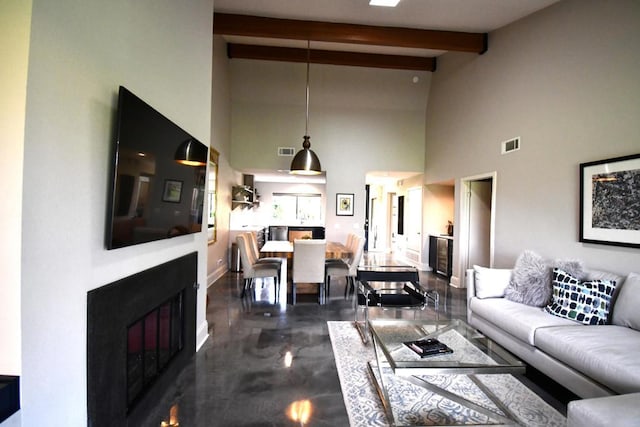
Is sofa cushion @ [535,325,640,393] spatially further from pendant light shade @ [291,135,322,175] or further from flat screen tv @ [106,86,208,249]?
pendant light shade @ [291,135,322,175]

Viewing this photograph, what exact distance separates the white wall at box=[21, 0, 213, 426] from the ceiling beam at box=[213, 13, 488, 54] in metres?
2.95

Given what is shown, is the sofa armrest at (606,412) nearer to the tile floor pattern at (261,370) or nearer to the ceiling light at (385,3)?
the tile floor pattern at (261,370)

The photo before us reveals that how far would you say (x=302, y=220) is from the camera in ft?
32.0

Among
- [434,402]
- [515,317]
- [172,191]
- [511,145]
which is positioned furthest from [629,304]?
[172,191]

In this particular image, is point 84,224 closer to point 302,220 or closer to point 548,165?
point 548,165

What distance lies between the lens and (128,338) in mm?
1743

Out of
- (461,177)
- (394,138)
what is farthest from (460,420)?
(394,138)

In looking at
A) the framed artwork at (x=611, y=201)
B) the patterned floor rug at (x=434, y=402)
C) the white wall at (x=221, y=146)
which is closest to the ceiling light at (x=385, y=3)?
the white wall at (x=221, y=146)

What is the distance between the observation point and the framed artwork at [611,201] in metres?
2.68

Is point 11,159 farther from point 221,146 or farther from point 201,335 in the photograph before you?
point 221,146

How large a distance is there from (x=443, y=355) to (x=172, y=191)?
2170 mm

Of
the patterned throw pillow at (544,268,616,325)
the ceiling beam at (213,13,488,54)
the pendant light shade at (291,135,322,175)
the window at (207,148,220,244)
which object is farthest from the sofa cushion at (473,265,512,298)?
the window at (207,148,220,244)

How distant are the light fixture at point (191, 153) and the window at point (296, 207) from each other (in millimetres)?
6903

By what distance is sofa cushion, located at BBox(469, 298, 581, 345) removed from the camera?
2477mm
